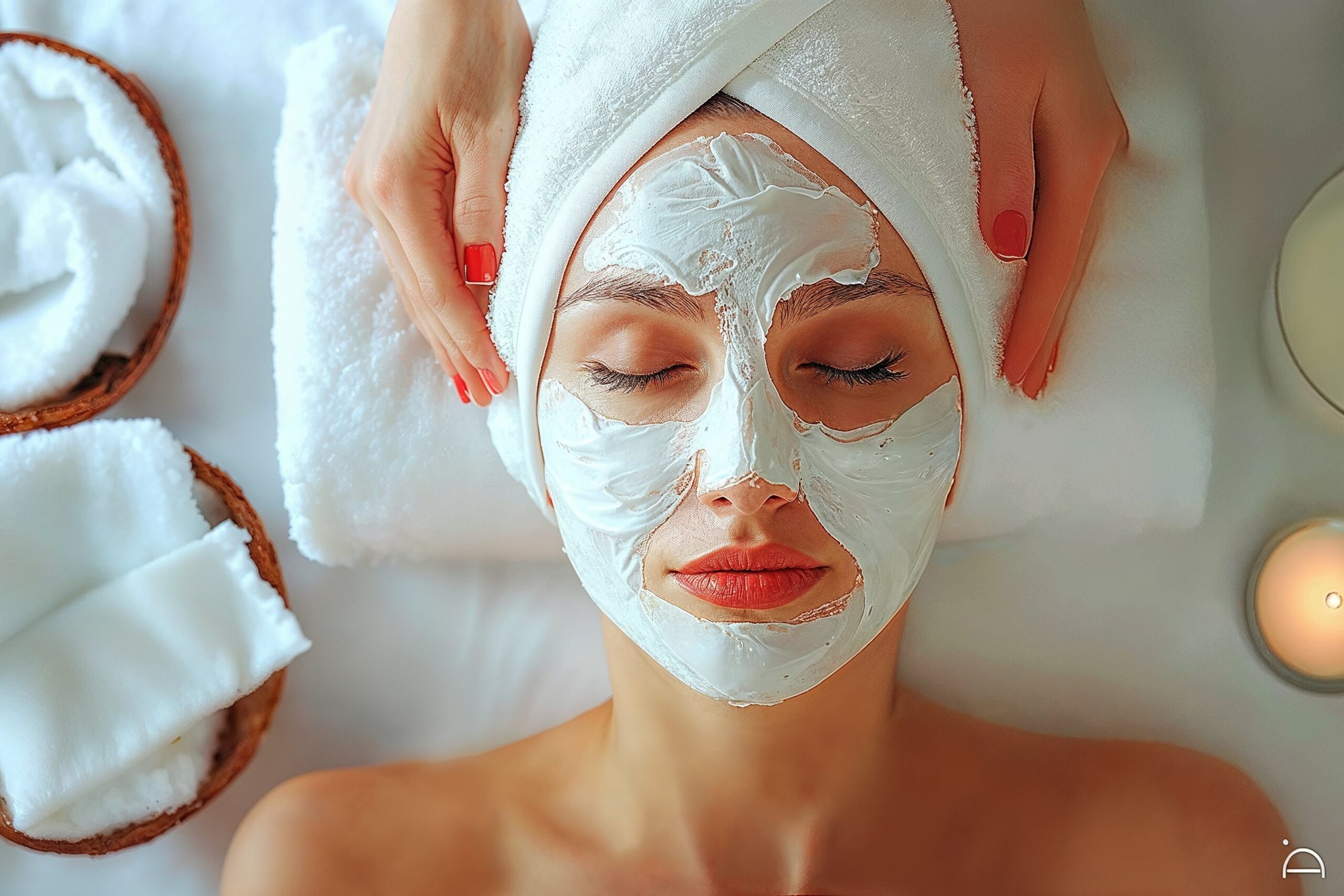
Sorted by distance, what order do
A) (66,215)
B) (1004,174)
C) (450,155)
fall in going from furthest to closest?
(66,215) → (450,155) → (1004,174)

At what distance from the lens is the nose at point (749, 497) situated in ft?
2.62

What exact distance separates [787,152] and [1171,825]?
0.83 metres

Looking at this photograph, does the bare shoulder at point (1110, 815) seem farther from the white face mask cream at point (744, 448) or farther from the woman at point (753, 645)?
the white face mask cream at point (744, 448)

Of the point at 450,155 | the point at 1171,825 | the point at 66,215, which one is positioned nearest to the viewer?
the point at 450,155

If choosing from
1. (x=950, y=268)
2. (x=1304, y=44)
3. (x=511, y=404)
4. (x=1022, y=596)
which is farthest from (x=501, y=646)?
(x=1304, y=44)

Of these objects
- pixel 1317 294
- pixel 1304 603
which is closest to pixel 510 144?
pixel 1317 294

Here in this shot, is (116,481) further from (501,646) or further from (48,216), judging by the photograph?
(501,646)

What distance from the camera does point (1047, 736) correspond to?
1.23 m

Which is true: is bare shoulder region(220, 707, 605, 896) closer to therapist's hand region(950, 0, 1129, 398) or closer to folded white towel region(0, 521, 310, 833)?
folded white towel region(0, 521, 310, 833)

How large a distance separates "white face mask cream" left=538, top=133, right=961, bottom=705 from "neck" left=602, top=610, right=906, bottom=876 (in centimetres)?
13

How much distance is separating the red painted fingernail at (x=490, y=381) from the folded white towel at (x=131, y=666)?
377 millimetres

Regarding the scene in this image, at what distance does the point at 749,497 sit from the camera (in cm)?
80

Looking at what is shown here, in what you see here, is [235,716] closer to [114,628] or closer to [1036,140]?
[114,628]
